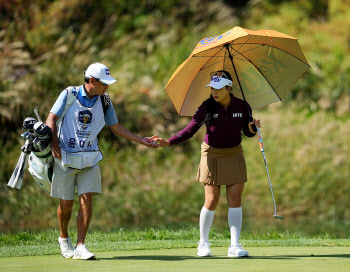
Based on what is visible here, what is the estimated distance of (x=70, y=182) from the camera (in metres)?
7.32

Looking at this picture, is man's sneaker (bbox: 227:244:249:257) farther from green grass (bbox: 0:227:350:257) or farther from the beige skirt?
green grass (bbox: 0:227:350:257)

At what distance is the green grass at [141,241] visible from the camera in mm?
8406

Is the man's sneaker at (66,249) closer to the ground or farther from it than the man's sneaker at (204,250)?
farther from it

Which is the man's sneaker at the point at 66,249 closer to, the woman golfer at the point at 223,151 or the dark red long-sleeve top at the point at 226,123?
the woman golfer at the point at 223,151

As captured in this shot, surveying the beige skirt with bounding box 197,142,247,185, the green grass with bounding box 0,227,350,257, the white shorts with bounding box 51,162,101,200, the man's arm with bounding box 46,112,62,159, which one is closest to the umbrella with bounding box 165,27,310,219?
the beige skirt with bounding box 197,142,247,185

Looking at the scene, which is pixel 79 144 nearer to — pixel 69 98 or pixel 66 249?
pixel 69 98

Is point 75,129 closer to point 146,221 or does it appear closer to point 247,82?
point 247,82

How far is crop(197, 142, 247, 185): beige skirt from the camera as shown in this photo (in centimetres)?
741

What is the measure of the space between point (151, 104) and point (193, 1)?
7532 millimetres

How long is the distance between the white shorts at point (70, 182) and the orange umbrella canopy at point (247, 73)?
131cm

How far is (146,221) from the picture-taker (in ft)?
42.4

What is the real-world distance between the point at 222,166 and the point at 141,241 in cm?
231

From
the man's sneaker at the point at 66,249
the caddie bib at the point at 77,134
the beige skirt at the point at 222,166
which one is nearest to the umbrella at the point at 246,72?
the beige skirt at the point at 222,166

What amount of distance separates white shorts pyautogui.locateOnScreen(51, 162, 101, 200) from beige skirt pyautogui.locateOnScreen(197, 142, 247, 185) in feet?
3.36
